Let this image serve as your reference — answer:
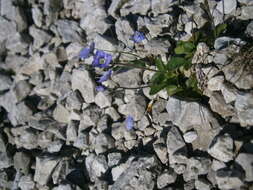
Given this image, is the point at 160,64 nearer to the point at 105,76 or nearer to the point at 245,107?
the point at 105,76

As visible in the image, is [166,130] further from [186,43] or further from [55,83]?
[55,83]

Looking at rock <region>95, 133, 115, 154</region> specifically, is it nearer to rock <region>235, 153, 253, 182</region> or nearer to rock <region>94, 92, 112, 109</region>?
rock <region>94, 92, 112, 109</region>

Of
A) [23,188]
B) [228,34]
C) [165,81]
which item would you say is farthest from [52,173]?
[228,34]

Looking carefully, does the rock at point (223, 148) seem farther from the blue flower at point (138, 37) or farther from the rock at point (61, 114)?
the rock at point (61, 114)

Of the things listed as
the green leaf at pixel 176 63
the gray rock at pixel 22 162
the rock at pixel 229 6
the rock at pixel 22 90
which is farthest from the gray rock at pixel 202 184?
the rock at pixel 22 90

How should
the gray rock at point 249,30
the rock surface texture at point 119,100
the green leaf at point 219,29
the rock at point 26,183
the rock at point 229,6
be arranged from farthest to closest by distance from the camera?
1. the rock at point 26,183
2. the rock at point 229,6
3. the green leaf at point 219,29
4. the gray rock at point 249,30
5. the rock surface texture at point 119,100

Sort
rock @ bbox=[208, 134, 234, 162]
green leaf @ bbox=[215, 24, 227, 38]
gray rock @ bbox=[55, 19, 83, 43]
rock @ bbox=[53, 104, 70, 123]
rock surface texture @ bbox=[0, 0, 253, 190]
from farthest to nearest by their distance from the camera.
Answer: gray rock @ bbox=[55, 19, 83, 43], rock @ bbox=[53, 104, 70, 123], green leaf @ bbox=[215, 24, 227, 38], rock surface texture @ bbox=[0, 0, 253, 190], rock @ bbox=[208, 134, 234, 162]

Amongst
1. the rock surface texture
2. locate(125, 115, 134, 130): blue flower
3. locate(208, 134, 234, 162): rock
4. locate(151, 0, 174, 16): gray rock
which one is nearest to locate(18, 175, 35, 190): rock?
the rock surface texture
